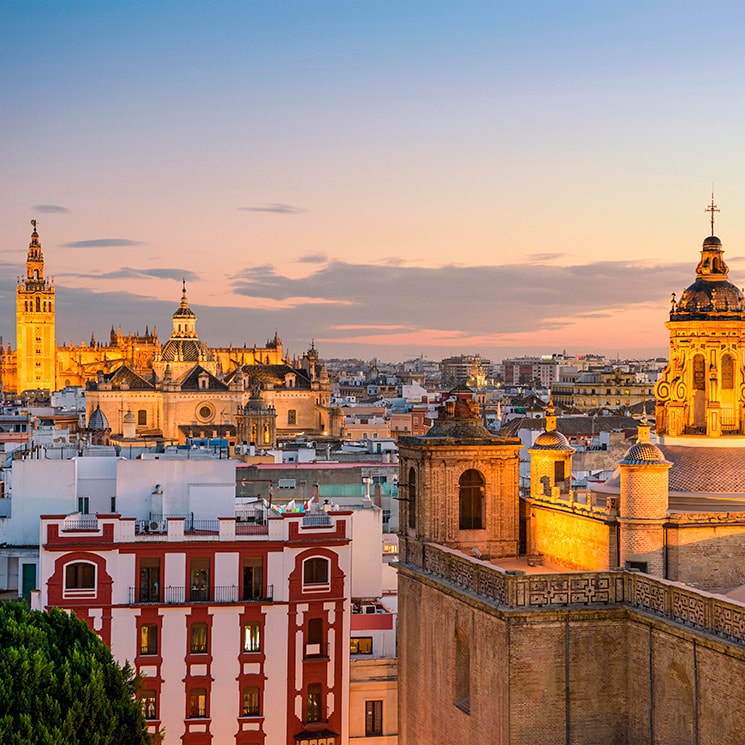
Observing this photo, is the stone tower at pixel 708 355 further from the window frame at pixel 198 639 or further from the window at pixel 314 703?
the window frame at pixel 198 639

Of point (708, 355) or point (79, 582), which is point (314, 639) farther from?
point (708, 355)

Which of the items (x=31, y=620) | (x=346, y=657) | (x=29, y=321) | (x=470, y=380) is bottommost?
(x=346, y=657)

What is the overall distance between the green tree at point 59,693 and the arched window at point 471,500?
7113mm

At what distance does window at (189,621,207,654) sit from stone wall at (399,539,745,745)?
31.5 ft

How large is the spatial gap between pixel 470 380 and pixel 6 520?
564 inches

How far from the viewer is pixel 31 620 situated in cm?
2216

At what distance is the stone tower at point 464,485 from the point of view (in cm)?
2369

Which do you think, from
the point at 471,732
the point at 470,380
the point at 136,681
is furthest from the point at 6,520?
the point at 471,732

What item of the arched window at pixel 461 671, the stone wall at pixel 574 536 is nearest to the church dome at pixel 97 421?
the stone wall at pixel 574 536

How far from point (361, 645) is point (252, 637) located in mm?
3159

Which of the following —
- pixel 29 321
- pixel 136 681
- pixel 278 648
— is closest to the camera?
pixel 136 681

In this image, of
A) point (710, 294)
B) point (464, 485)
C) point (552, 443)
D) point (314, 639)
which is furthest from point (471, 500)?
point (314, 639)

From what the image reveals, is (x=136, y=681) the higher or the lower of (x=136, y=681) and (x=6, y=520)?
the lower

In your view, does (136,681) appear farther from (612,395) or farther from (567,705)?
(612,395)
